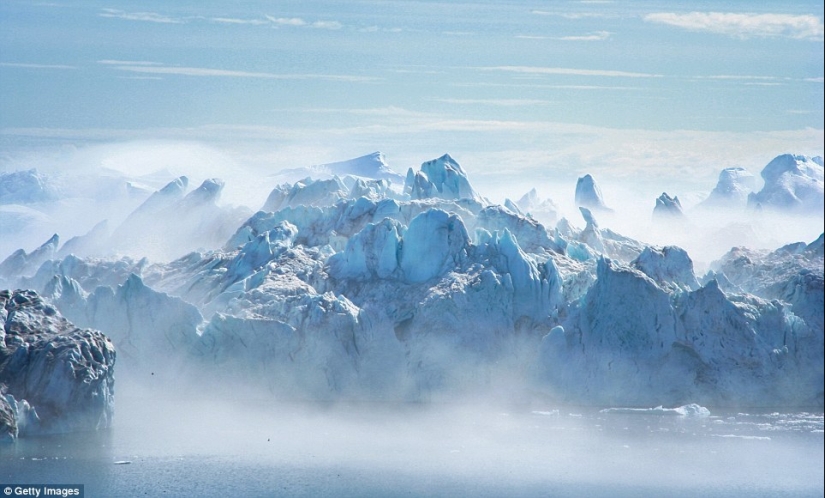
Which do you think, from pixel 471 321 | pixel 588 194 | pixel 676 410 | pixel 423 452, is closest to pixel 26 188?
pixel 588 194

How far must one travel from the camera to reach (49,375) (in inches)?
1172

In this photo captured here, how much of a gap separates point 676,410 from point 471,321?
7.18 meters

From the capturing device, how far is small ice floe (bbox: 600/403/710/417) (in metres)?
35.8

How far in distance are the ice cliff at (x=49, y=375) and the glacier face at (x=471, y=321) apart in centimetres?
652

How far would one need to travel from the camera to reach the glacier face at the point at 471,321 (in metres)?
36.4

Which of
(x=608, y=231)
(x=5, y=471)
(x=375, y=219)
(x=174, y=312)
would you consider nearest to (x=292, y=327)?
(x=174, y=312)

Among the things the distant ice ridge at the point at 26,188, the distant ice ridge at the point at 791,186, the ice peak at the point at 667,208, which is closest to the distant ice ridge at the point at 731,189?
the distant ice ridge at the point at 791,186

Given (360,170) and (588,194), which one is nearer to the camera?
(588,194)

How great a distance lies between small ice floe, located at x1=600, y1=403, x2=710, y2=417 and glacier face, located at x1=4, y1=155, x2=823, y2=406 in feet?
1.06

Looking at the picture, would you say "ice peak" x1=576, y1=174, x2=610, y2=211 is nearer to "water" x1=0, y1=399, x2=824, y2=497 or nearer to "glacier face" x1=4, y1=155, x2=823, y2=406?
"glacier face" x1=4, y1=155, x2=823, y2=406

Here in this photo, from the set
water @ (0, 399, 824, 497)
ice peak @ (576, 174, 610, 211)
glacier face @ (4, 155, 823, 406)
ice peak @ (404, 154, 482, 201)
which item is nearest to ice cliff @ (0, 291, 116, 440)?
water @ (0, 399, 824, 497)

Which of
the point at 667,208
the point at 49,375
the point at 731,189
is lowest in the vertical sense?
the point at 49,375

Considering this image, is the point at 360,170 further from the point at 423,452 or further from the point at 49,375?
the point at 49,375

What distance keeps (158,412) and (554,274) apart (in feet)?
45.9
